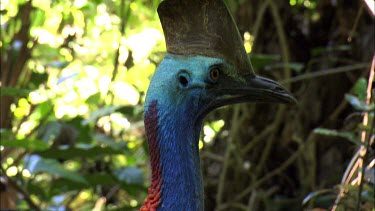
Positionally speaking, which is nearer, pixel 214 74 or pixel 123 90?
pixel 214 74

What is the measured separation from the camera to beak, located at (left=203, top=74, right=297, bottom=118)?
6.09ft

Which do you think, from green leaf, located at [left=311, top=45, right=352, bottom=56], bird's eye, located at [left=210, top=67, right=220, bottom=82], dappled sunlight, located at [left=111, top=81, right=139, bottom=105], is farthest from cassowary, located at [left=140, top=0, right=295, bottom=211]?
dappled sunlight, located at [left=111, top=81, right=139, bottom=105]

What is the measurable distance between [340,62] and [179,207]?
7.70 ft

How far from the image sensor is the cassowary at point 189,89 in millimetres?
1784

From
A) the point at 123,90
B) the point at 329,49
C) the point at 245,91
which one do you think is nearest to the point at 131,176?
the point at 123,90

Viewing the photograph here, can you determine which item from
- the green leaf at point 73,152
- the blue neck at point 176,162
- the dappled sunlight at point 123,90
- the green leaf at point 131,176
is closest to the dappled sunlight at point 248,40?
the dappled sunlight at point 123,90

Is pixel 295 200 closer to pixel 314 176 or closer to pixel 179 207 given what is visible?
pixel 314 176

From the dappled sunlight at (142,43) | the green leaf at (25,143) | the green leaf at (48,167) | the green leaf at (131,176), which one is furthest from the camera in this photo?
the dappled sunlight at (142,43)

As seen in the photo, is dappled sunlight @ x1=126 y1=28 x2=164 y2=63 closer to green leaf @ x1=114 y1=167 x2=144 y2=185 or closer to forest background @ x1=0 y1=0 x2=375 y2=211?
forest background @ x1=0 y1=0 x2=375 y2=211

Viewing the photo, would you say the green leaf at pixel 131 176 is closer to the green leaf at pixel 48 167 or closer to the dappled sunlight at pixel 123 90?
the green leaf at pixel 48 167

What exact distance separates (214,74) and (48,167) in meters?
1.23

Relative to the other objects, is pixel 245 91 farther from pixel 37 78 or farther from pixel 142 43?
pixel 142 43

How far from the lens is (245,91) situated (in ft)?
6.12

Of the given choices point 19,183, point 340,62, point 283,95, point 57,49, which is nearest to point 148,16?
point 57,49
